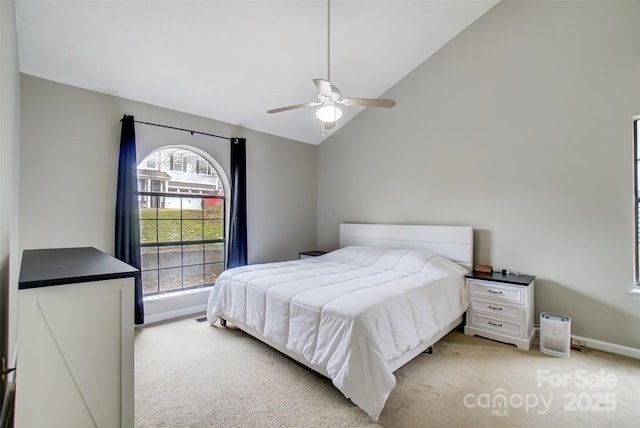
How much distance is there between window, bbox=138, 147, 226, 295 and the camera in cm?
385

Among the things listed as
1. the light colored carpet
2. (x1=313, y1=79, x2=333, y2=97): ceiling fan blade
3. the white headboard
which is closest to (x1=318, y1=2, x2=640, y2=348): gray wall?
the white headboard

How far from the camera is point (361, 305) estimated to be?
87.4 inches

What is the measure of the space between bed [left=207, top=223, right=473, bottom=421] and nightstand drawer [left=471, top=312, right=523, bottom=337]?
0.18 m

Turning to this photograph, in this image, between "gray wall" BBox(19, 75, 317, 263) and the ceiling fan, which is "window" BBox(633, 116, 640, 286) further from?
"gray wall" BBox(19, 75, 317, 263)

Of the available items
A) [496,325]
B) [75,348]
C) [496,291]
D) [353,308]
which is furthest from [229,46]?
[496,325]

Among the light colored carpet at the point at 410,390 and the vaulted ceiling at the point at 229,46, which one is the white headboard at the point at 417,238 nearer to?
the light colored carpet at the point at 410,390

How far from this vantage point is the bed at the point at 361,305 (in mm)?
2006

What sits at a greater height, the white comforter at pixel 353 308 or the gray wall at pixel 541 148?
the gray wall at pixel 541 148

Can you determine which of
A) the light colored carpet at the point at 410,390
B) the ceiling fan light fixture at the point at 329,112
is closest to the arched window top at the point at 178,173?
the light colored carpet at the point at 410,390

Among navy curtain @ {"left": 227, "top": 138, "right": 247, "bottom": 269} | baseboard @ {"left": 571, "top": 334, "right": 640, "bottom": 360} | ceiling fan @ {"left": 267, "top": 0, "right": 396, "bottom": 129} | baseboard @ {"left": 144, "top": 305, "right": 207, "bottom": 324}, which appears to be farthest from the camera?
navy curtain @ {"left": 227, "top": 138, "right": 247, "bottom": 269}

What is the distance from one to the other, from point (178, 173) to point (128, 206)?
0.94 metres

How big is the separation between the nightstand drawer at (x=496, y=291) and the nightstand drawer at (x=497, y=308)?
66 mm

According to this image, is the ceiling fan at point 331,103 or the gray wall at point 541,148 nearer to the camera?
the ceiling fan at point 331,103

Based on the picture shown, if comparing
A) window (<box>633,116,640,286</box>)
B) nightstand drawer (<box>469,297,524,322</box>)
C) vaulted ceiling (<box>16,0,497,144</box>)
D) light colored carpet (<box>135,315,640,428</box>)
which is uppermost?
vaulted ceiling (<box>16,0,497,144</box>)
